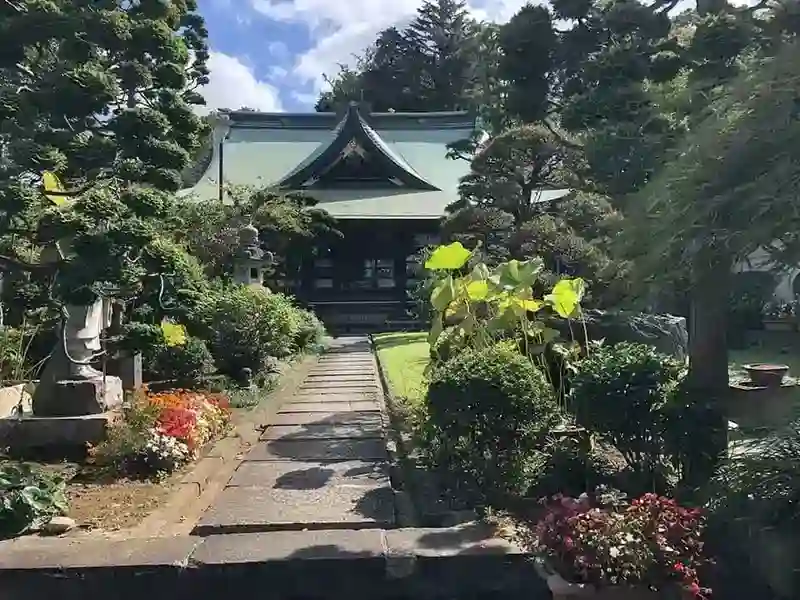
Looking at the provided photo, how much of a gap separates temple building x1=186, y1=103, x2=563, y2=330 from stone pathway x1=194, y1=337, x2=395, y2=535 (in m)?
12.5

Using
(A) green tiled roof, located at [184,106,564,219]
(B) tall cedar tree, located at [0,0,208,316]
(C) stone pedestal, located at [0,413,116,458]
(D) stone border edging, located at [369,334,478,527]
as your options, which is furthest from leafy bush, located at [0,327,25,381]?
(A) green tiled roof, located at [184,106,564,219]

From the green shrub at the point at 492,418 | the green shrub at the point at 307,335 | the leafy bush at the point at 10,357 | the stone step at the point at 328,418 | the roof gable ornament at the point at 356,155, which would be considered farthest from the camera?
the roof gable ornament at the point at 356,155

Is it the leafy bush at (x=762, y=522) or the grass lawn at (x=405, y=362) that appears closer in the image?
the leafy bush at (x=762, y=522)

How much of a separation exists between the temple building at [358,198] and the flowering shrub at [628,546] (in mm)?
18630

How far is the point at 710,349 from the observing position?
15.7 feet

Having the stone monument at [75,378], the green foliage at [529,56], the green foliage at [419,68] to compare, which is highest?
the green foliage at [419,68]

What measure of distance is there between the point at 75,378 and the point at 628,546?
5.05 m

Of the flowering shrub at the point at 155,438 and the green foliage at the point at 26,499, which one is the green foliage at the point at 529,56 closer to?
the flowering shrub at the point at 155,438

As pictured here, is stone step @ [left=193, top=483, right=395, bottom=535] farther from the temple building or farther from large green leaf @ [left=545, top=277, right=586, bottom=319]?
the temple building

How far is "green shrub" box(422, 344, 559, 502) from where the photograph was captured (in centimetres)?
449

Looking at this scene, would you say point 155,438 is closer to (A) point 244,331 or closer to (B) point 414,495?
(B) point 414,495

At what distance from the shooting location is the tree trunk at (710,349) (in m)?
3.86

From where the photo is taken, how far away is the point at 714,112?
3951mm

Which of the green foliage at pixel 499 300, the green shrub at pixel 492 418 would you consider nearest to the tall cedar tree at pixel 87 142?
the green foliage at pixel 499 300
